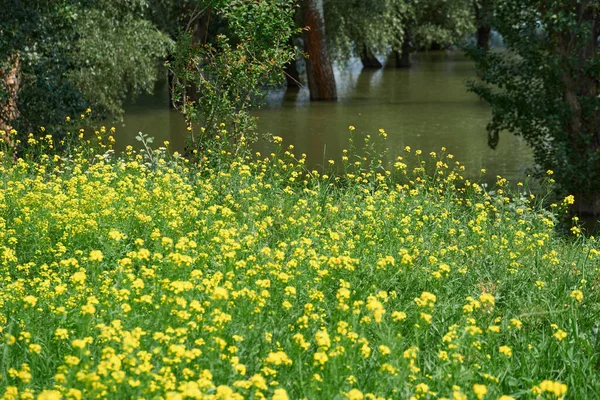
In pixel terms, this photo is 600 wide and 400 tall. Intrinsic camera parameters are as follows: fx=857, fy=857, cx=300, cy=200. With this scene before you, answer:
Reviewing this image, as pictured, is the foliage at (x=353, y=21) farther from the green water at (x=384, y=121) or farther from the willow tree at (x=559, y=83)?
the willow tree at (x=559, y=83)

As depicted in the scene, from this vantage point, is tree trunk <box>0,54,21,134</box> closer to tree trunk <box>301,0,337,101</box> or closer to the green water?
the green water

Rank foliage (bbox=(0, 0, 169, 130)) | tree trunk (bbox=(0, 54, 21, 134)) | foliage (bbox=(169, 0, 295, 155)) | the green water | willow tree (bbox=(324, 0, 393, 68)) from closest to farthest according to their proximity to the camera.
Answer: foliage (bbox=(169, 0, 295, 155)) < foliage (bbox=(0, 0, 169, 130)) < tree trunk (bbox=(0, 54, 21, 134)) < the green water < willow tree (bbox=(324, 0, 393, 68))

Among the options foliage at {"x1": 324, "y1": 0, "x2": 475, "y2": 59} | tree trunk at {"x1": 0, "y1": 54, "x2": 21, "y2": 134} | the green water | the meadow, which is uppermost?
foliage at {"x1": 324, "y1": 0, "x2": 475, "y2": 59}

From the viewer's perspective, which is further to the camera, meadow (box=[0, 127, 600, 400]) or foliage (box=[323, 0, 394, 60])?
foliage (box=[323, 0, 394, 60])

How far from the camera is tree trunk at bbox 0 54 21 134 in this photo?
12.6 m

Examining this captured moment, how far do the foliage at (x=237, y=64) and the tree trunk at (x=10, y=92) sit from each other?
3016mm

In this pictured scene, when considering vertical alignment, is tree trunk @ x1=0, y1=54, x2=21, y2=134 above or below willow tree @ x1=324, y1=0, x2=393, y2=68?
below

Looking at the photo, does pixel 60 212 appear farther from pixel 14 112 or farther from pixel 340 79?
pixel 340 79

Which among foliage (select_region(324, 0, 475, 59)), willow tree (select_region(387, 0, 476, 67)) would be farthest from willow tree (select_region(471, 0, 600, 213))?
willow tree (select_region(387, 0, 476, 67))

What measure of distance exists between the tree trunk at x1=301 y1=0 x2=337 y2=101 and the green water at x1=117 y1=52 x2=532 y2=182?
50 centimetres

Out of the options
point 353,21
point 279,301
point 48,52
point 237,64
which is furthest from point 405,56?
point 279,301

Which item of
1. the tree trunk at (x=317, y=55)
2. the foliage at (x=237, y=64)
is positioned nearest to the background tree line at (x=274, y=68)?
the foliage at (x=237, y=64)

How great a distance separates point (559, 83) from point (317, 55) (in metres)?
13.2

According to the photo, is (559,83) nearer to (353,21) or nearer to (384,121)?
(384,121)
